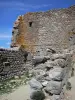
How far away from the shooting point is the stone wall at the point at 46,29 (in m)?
21.1

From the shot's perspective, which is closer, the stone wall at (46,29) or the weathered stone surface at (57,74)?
the weathered stone surface at (57,74)

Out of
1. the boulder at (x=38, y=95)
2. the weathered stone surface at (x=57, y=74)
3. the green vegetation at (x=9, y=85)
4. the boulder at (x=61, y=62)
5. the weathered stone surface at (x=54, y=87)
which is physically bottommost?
the green vegetation at (x=9, y=85)

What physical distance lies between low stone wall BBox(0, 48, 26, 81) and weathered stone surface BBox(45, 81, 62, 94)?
275 inches

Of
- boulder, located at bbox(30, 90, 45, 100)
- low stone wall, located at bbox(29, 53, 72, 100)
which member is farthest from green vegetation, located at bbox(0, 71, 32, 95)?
boulder, located at bbox(30, 90, 45, 100)

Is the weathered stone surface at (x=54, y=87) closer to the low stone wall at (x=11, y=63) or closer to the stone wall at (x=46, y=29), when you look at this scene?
the low stone wall at (x=11, y=63)

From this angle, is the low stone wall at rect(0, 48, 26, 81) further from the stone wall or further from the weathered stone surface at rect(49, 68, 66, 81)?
the weathered stone surface at rect(49, 68, 66, 81)

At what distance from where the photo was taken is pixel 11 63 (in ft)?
62.8

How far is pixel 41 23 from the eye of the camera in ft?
73.8

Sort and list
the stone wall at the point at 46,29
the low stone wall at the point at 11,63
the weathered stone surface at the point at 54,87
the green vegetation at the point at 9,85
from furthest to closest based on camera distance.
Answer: the stone wall at the point at 46,29
the low stone wall at the point at 11,63
the green vegetation at the point at 9,85
the weathered stone surface at the point at 54,87

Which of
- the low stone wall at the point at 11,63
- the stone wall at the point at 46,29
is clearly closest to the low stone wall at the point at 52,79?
the low stone wall at the point at 11,63

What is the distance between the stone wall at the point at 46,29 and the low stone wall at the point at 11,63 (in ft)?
7.15

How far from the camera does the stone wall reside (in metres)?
21.1

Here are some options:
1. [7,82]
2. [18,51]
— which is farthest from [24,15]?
[7,82]

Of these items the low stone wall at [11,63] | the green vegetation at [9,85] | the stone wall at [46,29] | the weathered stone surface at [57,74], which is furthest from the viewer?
the stone wall at [46,29]
